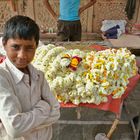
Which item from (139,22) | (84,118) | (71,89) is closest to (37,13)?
(139,22)

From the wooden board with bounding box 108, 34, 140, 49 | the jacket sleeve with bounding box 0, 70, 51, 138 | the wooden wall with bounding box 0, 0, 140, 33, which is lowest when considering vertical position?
the wooden board with bounding box 108, 34, 140, 49

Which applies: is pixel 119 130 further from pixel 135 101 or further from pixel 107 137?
pixel 135 101

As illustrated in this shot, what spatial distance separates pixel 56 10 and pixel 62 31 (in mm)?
1443

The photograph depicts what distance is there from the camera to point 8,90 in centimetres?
91

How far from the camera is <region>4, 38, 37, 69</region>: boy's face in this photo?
0.96 meters

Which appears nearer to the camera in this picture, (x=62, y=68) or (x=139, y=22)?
(x=62, y=68)

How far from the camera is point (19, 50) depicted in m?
0.97

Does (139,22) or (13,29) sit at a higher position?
(13,29)

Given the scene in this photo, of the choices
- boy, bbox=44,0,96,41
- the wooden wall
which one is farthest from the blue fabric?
the wooden wall

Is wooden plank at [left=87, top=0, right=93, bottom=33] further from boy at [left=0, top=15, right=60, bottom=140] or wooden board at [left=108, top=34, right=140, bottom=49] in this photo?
boy at [left=0, top=15, right=60, bottom=140]

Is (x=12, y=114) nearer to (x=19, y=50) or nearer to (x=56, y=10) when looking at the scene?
(x=19, y=50)

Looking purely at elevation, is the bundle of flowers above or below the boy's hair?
below

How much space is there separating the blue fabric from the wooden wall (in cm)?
136

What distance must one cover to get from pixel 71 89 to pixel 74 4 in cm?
171
